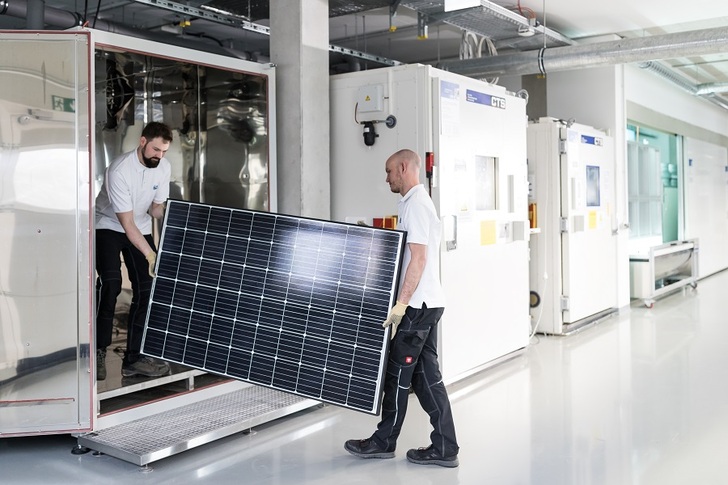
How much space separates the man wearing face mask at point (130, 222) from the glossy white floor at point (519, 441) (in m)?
0.82

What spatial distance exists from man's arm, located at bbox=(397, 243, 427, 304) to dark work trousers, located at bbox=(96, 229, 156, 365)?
1.70m

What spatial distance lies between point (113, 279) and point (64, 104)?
3.79ft

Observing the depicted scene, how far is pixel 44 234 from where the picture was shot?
3879mm

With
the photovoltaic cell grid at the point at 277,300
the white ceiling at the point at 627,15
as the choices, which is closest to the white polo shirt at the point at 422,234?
the photovoltaic cell grid at the point at 277,300

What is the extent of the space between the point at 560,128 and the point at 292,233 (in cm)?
456

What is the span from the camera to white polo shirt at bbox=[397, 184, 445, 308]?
3645 millimetres

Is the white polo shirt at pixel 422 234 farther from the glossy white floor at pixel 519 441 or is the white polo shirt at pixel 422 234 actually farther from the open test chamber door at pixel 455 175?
the open test chamber door at pixel 455 175

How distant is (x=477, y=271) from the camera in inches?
221

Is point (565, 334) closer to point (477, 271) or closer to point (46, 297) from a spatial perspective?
point (477, 271)

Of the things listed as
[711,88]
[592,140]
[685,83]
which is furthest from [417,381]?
[711,88]

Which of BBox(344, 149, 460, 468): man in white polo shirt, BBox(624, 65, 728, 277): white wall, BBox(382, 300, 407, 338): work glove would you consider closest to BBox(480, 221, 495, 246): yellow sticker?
BBox(344, 149, 460, 468): man in white polo shirt

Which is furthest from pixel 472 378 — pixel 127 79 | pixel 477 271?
pixel 127 79

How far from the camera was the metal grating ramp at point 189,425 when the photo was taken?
12.3 ft

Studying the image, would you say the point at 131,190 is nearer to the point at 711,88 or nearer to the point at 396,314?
the point at 396,314
